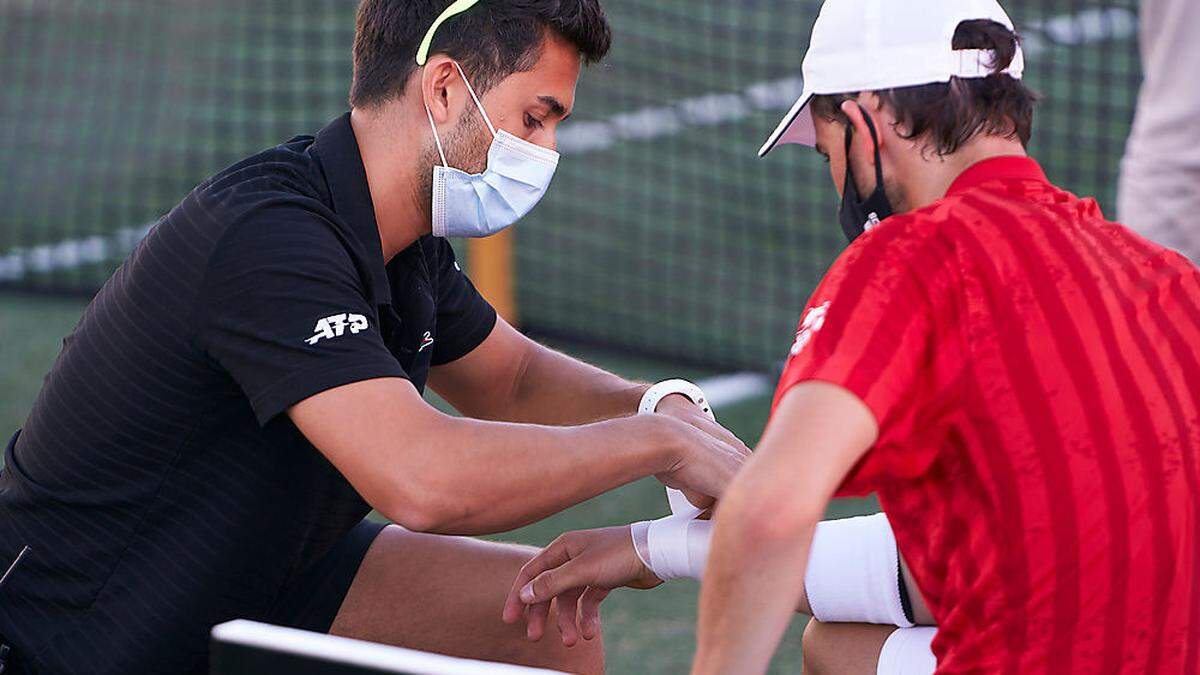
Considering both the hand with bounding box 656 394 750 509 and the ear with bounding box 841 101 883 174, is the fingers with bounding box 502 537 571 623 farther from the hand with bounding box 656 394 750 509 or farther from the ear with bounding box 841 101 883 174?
the ear with bounding box 841 101 883 174

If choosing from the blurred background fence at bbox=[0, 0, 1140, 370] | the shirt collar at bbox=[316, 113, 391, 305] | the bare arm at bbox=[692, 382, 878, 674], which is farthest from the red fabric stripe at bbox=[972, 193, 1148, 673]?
the blurred background fence at bbox=[0, 0, 1140, 370]

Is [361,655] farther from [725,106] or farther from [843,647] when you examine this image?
[725,106]

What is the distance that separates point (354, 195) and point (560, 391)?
0.74 meters

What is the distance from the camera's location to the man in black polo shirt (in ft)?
8.86

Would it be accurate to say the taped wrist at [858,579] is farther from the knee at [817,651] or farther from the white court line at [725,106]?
the white court line at [725,106]

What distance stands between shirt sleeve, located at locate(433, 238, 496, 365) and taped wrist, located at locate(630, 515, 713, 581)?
0.68m

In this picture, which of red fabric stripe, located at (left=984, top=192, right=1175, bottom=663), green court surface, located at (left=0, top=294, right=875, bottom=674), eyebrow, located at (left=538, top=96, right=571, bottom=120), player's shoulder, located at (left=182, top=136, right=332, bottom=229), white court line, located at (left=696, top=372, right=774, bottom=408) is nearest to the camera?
red fabric stripe, located at (left=984, top=192, right=1175, bottom=663)

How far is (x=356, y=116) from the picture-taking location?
313 centimetres

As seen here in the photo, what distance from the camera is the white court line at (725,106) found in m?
9.38

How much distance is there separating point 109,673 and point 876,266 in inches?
57.5

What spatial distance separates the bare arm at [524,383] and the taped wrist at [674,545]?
0.57 m

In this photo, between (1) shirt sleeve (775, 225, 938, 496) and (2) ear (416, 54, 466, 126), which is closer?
(1) shirt sleeve (775, 225, 938, 496)

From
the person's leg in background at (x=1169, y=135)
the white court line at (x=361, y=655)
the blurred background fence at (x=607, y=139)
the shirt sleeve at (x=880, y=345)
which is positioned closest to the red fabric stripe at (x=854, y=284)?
the shirt sleeve at (x=880, y=345)

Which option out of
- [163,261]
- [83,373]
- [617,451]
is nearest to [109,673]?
[83,373]
